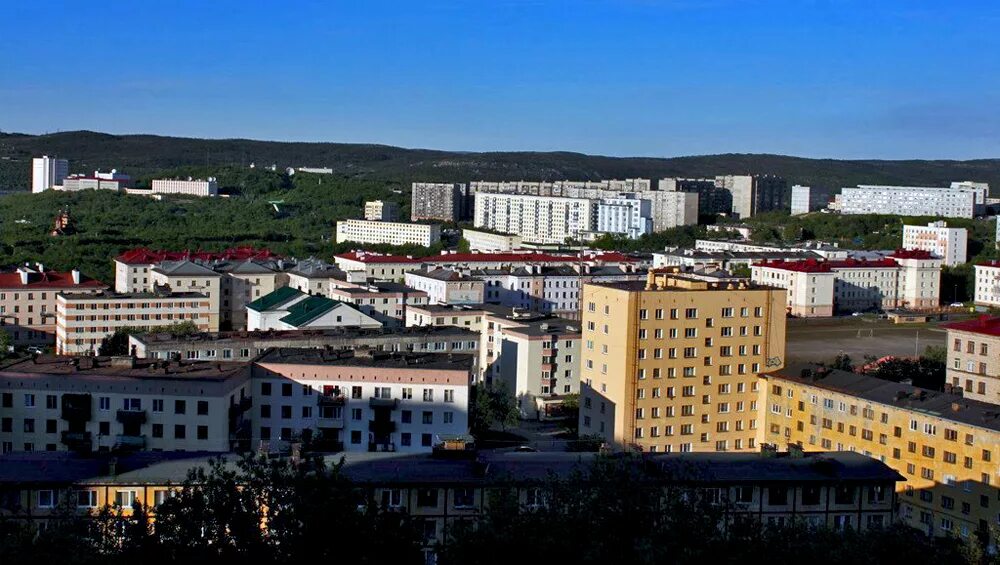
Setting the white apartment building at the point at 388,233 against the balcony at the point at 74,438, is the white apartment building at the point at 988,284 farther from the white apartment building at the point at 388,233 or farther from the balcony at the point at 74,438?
the balcony at the point at 74,438

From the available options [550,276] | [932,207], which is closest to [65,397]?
[550,276]

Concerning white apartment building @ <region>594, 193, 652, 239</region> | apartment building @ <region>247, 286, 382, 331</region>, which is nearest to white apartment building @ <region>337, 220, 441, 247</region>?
white apartment building @ <region>594, 193, 652, 239</region>

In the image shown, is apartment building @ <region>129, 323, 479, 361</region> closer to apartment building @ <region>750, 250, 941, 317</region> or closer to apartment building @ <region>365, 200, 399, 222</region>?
apartment building @ <region>750, 250, 941, 317</region>

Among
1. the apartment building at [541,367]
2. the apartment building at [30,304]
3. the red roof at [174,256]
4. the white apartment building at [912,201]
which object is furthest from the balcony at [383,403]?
the white apartment building at [912,201]

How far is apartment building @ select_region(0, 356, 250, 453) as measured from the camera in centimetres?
953

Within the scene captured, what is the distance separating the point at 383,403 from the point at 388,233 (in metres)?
28.9

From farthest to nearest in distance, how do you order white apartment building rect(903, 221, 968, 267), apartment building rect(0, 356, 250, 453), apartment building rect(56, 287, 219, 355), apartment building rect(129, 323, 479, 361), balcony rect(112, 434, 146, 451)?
1. white apartment building rect(903, 221, 968, 267)
2. apartment building rect(56, 287, 219, 355)
3. apartment building rect(129, 323, 479, 361)
4. apartment building rect(0, 356, 250, 453)
5. balcony rect(112, 434, 146, 451)

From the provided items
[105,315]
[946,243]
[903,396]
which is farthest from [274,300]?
[946,243]

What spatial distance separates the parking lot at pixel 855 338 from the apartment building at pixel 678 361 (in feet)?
26.3

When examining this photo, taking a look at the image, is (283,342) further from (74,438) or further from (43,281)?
(43,281)

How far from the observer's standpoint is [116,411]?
31.5 feet

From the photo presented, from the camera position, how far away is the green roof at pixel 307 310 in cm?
1548

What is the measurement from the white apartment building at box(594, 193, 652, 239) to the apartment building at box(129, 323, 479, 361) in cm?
2775

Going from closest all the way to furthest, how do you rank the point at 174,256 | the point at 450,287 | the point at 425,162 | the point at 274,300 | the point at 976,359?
1. the point at 976,359
2. the point at 274,300
3. the point at 450,287
4. the point at 174,256
5. the point at 425,162
